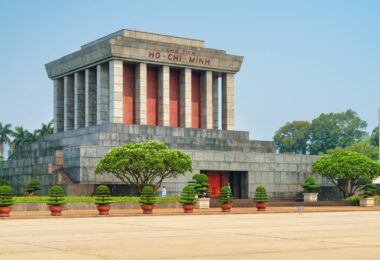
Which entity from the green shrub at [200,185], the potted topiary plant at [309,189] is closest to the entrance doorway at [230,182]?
the potted topiary plant at [309,189]

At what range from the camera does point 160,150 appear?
51312 mm

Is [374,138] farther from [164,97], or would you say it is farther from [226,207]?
[226,207]

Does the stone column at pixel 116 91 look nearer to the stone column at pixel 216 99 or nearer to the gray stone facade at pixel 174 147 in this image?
the gray stone facade at pixel 174 147

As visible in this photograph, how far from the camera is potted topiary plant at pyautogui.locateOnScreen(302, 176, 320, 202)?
62.0 meters

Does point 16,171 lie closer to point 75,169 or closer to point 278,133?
point 75,169

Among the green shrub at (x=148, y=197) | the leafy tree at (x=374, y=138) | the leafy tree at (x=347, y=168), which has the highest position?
the leafy tree at (x=374, y=138)

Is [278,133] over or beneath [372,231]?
over

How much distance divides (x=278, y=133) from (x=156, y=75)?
8089 cm

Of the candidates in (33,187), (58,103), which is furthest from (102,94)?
(33,187)

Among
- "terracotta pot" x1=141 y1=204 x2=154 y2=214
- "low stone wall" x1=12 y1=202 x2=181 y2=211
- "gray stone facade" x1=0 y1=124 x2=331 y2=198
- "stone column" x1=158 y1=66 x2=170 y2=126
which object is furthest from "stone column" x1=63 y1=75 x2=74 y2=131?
"terracotta pot" x1=141 y1=204 x2=154 y2=214

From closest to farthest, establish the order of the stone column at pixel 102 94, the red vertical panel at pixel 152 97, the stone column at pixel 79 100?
the stone column at pixel 102 94
the red vertical panel at pixel 152 97
the stone column at pixel 79 100

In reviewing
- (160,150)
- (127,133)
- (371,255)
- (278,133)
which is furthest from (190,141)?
(278,133)

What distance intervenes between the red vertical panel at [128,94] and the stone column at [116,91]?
8.42 ft

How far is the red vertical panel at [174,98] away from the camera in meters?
69.1
